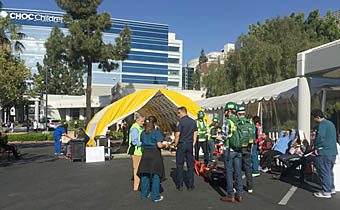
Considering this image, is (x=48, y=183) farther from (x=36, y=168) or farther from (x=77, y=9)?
(x=77, y=9)

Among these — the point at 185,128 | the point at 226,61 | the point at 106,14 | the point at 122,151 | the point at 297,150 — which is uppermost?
the point at 106,14

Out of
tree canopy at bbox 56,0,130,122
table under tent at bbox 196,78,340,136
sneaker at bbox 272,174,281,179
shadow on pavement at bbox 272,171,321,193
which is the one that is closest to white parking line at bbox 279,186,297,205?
shadow on pavement at bbox 272,171,321,193

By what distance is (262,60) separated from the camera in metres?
24.8

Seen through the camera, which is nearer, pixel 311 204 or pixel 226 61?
pixel 311 204

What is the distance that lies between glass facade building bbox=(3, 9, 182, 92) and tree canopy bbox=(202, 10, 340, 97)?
5718 cm

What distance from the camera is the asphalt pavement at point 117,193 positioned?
19.6ft

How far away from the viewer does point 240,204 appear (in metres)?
6.02


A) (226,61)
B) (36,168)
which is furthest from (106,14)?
(36,168)

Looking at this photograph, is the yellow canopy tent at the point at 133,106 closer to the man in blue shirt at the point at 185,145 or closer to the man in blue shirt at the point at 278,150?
the man in blue shirt at the point at 278,150

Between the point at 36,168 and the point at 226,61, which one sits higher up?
the point at 226,61

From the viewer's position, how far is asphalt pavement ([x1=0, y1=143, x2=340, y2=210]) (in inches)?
235

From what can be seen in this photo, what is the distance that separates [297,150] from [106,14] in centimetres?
2371

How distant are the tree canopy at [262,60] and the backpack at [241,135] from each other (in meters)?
19.3

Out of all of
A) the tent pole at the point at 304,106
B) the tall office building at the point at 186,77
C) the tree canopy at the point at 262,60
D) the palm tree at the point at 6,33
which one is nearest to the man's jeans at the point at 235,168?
the tent pole at the point at 304,106
